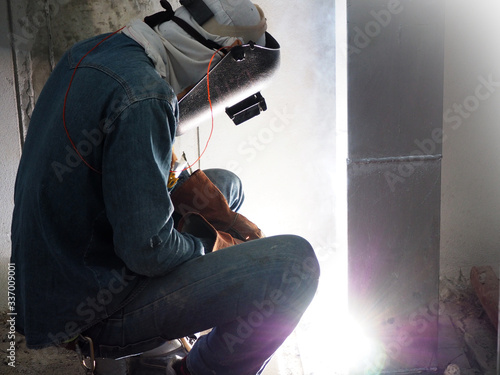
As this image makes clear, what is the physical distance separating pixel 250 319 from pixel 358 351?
3.11 ft

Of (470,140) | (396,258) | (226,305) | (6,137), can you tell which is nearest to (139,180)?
(226,305)

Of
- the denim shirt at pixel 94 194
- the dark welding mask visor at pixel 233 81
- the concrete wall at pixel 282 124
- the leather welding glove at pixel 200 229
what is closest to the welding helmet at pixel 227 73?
the dark welding mask visor at pixel 233 81

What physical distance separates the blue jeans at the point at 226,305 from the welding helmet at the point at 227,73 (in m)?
0.48

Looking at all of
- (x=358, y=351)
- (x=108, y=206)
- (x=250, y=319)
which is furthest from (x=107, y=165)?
(x=358, y=351)

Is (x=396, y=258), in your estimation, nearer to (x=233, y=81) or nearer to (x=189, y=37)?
(x=233, y=81)

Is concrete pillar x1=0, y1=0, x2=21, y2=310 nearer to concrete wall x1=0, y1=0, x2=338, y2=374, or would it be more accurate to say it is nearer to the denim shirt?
concrete wall x1=0, y1=0, x2=338, y2=374

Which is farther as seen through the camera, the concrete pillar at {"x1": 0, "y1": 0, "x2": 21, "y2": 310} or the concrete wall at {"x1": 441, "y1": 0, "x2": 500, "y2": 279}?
the concrete wall at {"x1": 441, "y1": 0, "x2": 500, "y2": 279}

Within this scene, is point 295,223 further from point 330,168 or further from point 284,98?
point 284,98

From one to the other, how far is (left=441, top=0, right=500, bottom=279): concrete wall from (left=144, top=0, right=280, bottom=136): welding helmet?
1.34m

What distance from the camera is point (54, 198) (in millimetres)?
1538

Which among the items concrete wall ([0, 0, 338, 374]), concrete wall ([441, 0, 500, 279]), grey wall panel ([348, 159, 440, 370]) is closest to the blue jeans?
grey wall panel ([348, 159, 440, 370])

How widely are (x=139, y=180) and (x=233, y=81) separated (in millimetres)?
516

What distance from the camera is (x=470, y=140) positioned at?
291 centimetres

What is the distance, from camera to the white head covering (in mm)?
1644
